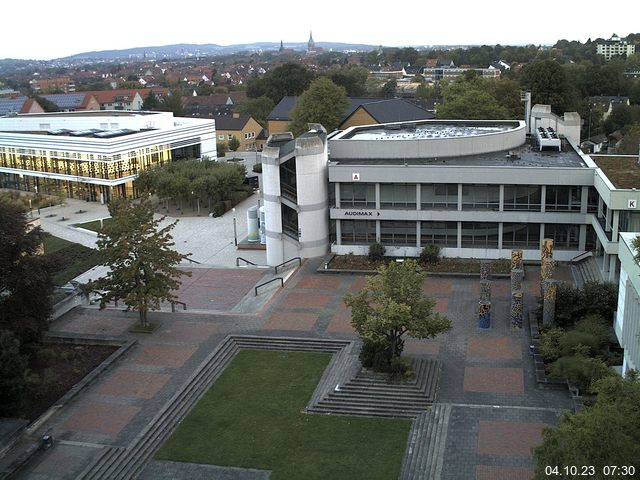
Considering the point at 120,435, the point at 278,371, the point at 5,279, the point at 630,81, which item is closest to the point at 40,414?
the point at 120,435

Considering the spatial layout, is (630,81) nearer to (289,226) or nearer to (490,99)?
(490,99)

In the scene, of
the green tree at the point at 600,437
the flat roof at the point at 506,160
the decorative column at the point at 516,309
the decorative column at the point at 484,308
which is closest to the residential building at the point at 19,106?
the flat roof at the point at 506,160

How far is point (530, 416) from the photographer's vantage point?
941 inches

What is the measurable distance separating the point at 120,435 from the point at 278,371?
267 inches

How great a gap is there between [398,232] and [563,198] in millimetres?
9254

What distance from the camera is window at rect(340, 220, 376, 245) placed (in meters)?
42.1

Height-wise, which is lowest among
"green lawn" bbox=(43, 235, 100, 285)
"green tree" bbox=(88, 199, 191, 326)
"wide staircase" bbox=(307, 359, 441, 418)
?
"green lawn" bbox=(43, 235, 100, 285)

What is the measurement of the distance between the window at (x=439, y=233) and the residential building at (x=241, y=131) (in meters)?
57.2

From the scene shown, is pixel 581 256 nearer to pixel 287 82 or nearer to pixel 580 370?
pixel 580 370

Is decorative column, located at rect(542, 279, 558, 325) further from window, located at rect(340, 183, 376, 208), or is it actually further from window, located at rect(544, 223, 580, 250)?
window, located at rect(340, 183, 376, 208)

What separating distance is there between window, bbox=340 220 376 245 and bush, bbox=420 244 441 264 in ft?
11.2

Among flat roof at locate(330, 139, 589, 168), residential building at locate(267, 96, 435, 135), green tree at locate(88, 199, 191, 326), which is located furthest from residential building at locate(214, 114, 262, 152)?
green tree at locate(88, 199, 191, 326)

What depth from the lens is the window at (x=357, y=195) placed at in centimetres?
4153

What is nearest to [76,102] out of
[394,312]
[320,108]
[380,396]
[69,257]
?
[320,108]
